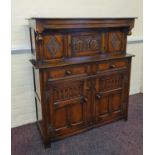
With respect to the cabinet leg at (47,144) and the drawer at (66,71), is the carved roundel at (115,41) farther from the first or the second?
the cabinet leg at (47,144)

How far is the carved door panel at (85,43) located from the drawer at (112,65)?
0.16 meters

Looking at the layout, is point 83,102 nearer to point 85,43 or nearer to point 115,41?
point 85,43

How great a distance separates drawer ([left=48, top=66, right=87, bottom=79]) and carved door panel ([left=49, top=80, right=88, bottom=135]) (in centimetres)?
8

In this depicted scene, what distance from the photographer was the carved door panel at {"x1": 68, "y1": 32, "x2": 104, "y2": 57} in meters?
1.88

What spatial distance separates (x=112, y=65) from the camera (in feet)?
6.86

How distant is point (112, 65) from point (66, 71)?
599mm

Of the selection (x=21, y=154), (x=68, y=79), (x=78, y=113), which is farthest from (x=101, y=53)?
(x=21, y=154)

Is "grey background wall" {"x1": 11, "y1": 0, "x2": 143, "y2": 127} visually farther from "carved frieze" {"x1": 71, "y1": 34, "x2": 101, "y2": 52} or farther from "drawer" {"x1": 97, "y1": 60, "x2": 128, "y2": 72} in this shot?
"drawer" {"x1": 97, "y1": 60, "x2": 128, "y2": 72}

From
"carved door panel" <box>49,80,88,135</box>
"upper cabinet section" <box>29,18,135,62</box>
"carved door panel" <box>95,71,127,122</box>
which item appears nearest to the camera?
"upper cabinet section" <box>29,18,135,62</box>

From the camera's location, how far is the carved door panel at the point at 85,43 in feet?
6.18

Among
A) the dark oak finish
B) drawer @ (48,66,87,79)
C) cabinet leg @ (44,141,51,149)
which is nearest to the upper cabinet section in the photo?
the dark oak finish

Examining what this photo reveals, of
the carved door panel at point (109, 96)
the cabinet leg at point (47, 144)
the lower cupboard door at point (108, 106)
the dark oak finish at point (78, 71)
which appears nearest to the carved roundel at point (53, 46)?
the dark oak finish at point (78, 71)

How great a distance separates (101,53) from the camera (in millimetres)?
2080

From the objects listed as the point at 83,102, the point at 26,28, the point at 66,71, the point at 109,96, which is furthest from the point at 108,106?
the point at 26,28
